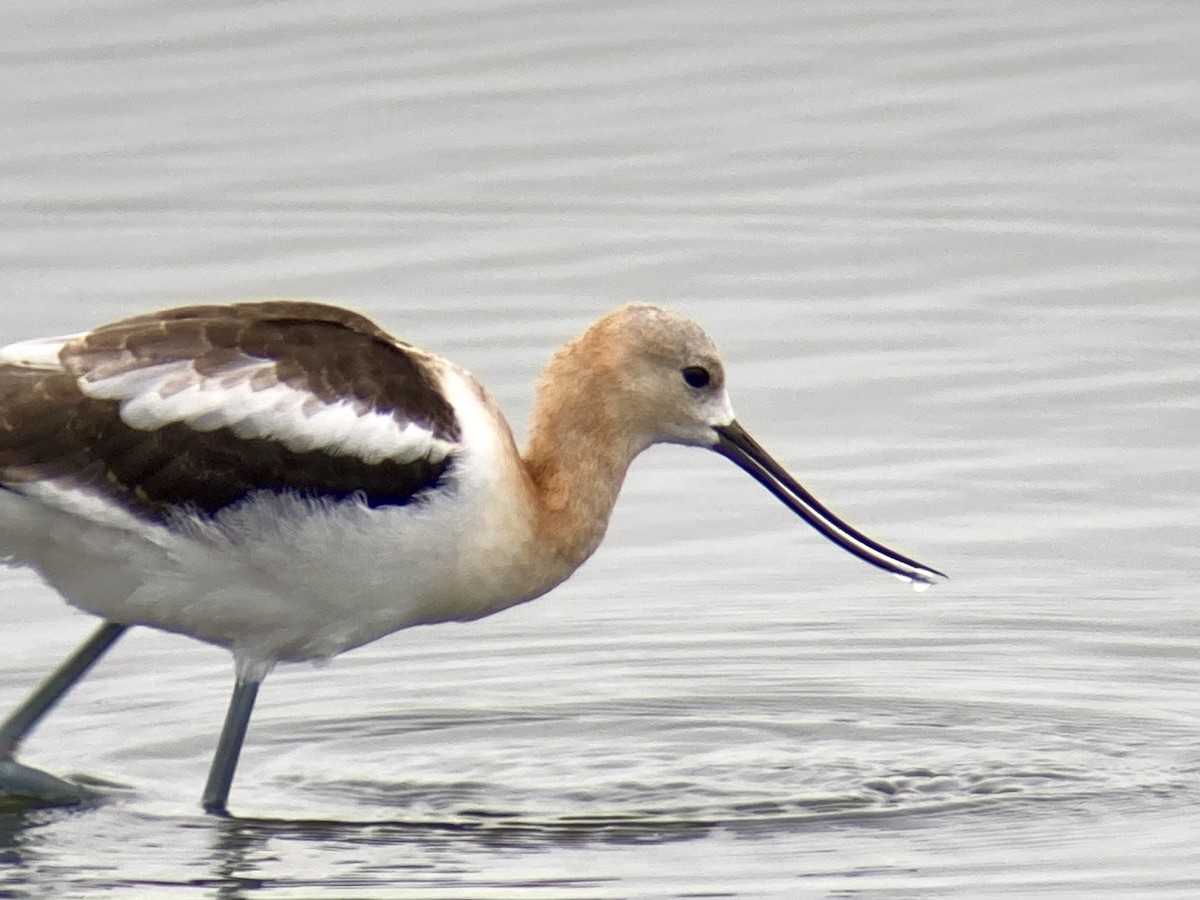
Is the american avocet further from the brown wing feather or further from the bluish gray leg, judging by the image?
the bluish gray leg

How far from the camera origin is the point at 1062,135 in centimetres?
1543

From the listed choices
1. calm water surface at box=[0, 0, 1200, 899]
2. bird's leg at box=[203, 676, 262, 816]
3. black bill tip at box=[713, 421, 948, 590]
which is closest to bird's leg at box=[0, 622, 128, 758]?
calm water surface at box=[0, 0, 1200, 899]

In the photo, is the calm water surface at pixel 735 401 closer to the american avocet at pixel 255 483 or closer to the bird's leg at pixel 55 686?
the bird's leg at pixel 55 686

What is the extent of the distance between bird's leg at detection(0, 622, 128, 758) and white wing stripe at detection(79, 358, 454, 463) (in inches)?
38.8

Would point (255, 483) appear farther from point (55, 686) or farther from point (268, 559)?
point (55, 686)

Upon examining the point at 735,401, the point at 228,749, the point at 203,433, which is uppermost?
the point at 735,401

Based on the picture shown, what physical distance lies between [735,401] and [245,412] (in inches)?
166

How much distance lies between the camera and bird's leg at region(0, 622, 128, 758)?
9062mm

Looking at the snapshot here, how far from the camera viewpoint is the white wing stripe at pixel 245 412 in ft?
27.3

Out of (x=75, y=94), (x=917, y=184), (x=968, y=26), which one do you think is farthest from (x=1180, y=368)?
(x=75, y=94)

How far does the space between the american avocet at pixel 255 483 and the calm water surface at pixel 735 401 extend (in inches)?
23.7

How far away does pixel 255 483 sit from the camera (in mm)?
8320

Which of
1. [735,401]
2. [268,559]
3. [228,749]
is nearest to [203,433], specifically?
[268,559]

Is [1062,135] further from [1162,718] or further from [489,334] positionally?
[1162,718]
